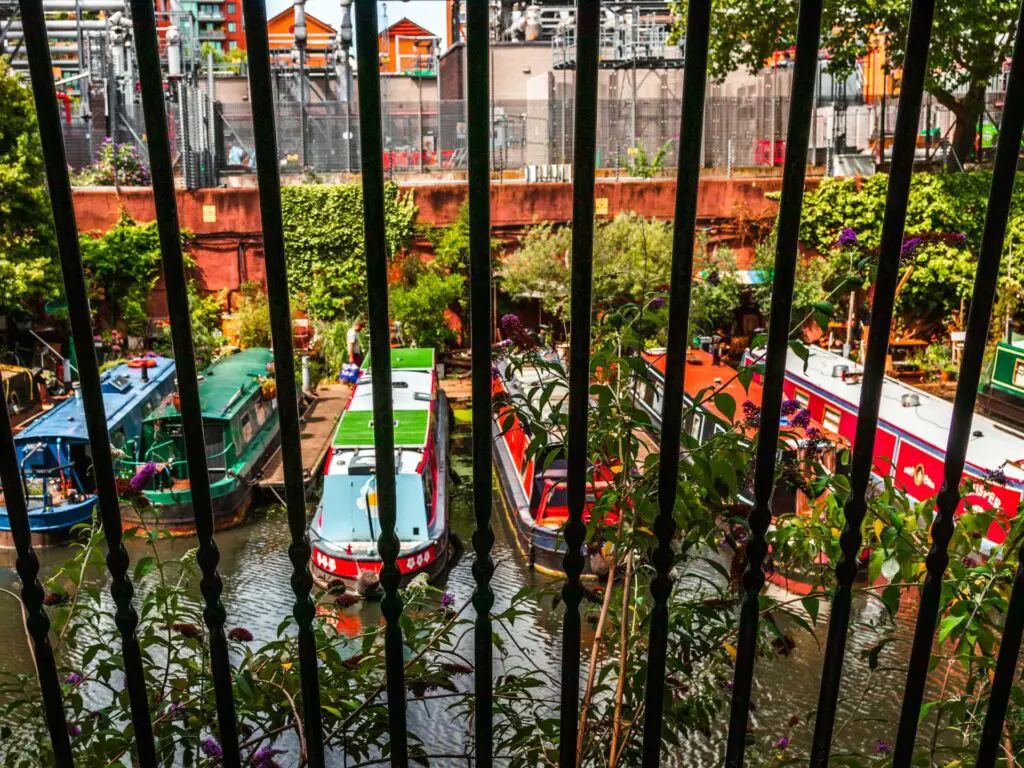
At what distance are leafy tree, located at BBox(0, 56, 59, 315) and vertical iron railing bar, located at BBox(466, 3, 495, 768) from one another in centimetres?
1515

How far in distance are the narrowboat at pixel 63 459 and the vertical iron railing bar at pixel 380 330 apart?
8548 mm

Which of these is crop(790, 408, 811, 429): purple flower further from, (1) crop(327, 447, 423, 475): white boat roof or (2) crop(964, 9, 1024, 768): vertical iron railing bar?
(1) crop(327, 447, 423, 475): white boat roof

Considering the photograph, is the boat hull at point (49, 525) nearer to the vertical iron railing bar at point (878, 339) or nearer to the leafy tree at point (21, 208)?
the leafy tree at point (21, 208)

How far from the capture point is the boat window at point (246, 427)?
11969 millimetres

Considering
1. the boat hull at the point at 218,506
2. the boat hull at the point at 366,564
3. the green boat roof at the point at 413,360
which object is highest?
the green boat roof at the point at 413,360

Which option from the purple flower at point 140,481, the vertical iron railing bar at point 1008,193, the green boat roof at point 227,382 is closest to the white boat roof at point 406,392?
the green boat roof at point 227,382

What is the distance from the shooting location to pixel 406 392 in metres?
12.2

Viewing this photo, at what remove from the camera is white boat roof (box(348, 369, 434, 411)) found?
451 inches

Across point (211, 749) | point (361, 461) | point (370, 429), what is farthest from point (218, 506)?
point (211, 749)

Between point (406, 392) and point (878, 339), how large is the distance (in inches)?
428

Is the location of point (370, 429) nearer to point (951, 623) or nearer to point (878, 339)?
point (951, 623)

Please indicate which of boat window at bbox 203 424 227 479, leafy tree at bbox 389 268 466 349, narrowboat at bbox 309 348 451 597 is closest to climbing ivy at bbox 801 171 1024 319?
leafy tree at bbox 389 268 466 349

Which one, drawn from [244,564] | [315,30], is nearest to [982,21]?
[244,564]

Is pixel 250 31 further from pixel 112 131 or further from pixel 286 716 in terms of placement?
pixel 112 131
